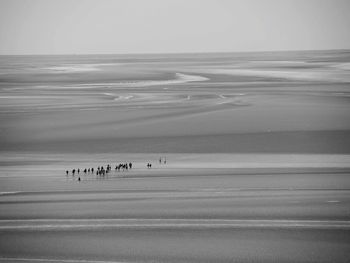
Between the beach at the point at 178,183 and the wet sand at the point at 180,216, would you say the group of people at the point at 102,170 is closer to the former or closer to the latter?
the beach at the point at 178,183

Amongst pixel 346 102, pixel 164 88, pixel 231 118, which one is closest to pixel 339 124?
pixel 231 118

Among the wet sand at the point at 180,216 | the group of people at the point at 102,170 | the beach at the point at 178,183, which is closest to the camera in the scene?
the wet sand at the point at 180,216

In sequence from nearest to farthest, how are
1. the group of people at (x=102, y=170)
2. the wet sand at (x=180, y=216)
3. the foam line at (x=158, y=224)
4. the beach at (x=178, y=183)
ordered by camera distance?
1. the wet sand at (x=180, y=216)
2. the beach at (x=178, y=183)
3. the foam line at (x=158, y=224)
4. the group of people at (x=102, y=170)

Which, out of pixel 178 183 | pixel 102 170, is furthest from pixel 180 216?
pixel 102 170

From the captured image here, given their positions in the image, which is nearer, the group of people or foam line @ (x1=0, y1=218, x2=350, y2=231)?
foam line @ (x1=0, y1=218, x2=350, y2=231)

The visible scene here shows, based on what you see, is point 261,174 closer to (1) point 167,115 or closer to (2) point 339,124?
(2) point 339,124

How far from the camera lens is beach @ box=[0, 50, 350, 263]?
45.2ft

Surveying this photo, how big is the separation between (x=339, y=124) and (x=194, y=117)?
6.94m

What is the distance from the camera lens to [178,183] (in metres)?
19.1

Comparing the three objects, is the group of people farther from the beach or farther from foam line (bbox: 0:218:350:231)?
foam line (bbox: 0:218:350:231)

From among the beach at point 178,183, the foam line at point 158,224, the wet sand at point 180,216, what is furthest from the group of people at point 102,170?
the foam line at point 158,224

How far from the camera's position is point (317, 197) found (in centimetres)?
1711

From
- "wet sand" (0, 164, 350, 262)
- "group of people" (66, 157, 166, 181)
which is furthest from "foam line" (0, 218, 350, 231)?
"group of people" (66, 157, 166, 181)

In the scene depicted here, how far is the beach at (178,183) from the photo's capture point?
45.2 ft
